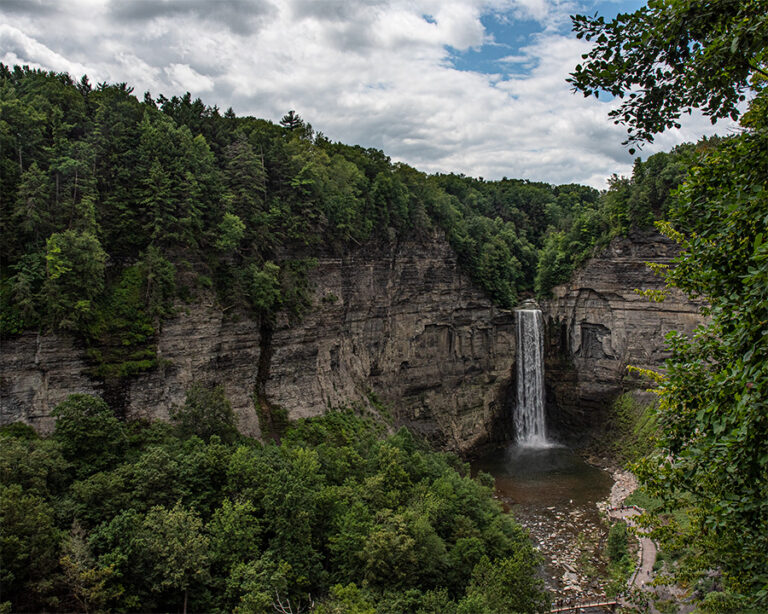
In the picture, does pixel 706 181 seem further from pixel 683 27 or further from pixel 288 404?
pixel 288 404

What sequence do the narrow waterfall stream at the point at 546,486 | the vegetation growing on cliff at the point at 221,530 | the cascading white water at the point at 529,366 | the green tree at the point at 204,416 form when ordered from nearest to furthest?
the vegetation growing on cliff at the point at 221,530 < the green tree at the point at 204,416 < the narrow waterfall stream at the point at 546,486 < the cascading white water at the point at 529,366

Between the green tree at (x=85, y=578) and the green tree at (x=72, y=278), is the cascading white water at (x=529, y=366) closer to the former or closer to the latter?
the green tree at (x=72, y=278)

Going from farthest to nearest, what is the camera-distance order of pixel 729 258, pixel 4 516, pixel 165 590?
1. pixel 165 590
2. pixel 4 516
3. pixel 729 258

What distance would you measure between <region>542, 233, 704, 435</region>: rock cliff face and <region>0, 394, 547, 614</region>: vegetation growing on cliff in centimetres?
2682

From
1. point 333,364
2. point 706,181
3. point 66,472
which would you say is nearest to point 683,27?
point 706,181

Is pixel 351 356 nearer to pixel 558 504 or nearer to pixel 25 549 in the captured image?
pixel 558 504

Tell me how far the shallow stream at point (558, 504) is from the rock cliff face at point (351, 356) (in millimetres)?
4958

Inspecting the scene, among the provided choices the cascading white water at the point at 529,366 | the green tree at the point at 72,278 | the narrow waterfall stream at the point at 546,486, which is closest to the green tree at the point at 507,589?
the narrow waterfall stream at the point at 546,486

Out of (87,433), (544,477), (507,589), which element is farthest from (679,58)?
(544,477)

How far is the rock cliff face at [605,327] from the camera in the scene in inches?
1825

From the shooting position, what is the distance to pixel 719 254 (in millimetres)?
7188

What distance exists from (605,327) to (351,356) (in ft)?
83.7

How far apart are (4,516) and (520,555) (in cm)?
1925

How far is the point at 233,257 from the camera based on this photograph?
34531mm
